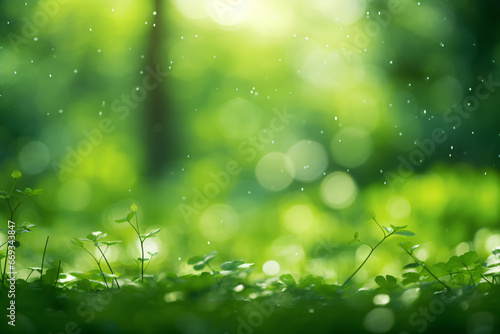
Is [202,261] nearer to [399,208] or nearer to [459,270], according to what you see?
[459,270]

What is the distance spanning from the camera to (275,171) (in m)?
5.50

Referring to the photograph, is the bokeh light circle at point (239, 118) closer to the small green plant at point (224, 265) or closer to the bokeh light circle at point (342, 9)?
the bokeh light circle at point (342, 9)

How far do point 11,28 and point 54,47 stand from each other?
450 millimetres

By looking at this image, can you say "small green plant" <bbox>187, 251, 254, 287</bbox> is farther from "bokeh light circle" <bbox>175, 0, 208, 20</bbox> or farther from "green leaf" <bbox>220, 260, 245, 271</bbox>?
"bokeh light circle" <bbox>175, 0, 208, 20</bbox>

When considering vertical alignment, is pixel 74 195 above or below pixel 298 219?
above

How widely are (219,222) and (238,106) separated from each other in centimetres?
178

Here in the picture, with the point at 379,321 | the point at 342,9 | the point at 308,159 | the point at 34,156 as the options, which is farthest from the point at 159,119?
the point at 379,321

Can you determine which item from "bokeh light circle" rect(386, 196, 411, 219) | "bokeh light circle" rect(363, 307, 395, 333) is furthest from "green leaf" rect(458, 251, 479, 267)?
"bokeh light circle" rect(386, 196, 411, 219)

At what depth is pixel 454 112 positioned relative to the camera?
4.82 m

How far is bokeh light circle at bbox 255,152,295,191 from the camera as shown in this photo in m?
5.46

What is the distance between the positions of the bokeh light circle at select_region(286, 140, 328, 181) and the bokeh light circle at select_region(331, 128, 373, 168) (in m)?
0.15

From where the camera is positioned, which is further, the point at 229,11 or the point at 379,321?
the point at 229,11

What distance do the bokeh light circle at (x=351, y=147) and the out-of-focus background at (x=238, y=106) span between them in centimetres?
2


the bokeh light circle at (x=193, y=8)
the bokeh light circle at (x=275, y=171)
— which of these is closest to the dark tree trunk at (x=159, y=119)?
the bokeh light circle at (x=193, y=8)
